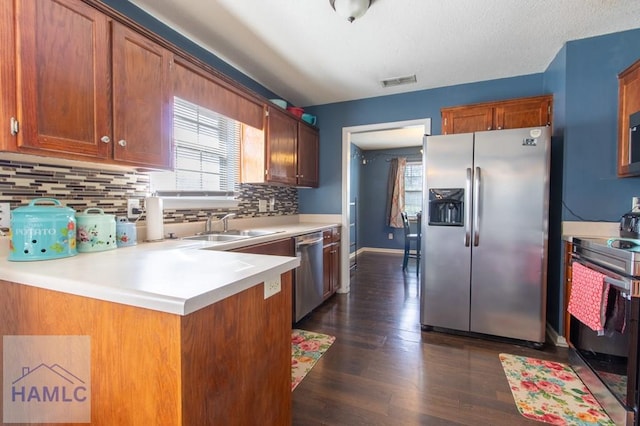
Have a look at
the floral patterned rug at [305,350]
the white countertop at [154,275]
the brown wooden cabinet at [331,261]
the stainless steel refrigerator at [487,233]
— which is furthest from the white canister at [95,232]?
the stainless steel refrigerator at [487,233]

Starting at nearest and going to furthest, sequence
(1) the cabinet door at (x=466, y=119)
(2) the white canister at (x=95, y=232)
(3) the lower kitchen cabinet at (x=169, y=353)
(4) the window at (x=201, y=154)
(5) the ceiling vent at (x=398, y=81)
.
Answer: (3) the lower kitchen cabinet at (x=169, y=353) → (2) the white canister at (x=95, y=232) → (4) the window at (x=201, y=154) → (1) the cabinet door at (x=466, y=119) → (5) the ceiling vent at (x=398, y=81)

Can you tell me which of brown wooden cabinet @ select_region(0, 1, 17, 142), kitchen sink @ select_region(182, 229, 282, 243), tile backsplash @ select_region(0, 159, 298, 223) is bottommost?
kitchen sink @ select_region(182, 229, 282, 243)

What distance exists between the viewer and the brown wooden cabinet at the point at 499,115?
2637 mm

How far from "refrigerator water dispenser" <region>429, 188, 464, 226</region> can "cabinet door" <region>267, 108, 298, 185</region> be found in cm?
151

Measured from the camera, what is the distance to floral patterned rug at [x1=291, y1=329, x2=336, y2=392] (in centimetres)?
197

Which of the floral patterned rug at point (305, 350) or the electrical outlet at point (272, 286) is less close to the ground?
the electrical outlet at point (272, 286)

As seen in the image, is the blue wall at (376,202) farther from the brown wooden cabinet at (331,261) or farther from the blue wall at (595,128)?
the blue wall at (595,128)

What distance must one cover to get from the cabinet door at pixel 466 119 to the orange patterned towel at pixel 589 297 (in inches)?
59.0

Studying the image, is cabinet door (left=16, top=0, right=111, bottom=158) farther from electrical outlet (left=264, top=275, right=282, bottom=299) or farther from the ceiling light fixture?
the ceiling light fixture

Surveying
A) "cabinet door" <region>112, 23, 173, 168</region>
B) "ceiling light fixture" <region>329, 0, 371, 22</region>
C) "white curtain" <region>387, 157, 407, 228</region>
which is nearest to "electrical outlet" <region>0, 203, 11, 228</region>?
"cabinet door" <region>112, 23, 173, 168</region>

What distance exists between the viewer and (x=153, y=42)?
1.68 metres

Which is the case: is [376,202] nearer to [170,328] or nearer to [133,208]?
[133,208]

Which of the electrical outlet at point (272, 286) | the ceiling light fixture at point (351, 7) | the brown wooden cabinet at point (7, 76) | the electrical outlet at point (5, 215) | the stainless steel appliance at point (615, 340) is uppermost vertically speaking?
the ceiling light fixture at point (351, 7)

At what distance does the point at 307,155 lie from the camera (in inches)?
141
